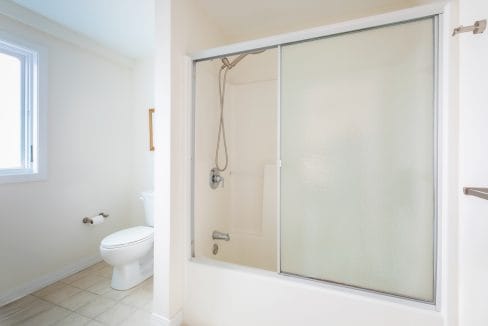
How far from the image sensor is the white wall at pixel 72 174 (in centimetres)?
181

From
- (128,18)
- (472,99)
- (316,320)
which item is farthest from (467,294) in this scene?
(128,18)

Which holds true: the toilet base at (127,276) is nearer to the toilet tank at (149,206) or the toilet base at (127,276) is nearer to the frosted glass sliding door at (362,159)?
the toilet tank at (149,206)

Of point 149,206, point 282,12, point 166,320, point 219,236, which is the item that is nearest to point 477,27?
point 282,12

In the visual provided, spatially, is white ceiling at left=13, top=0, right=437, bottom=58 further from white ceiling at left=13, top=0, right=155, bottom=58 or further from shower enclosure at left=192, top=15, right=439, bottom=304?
shower enclosure at left=192, top=15, right=439, bottom=304

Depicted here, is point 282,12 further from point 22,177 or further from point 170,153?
point 22,177

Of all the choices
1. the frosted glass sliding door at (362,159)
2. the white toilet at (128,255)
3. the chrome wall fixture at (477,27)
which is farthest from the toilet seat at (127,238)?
the chrome wall fixture at (477,27)

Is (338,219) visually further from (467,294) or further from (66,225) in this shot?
(66,225)

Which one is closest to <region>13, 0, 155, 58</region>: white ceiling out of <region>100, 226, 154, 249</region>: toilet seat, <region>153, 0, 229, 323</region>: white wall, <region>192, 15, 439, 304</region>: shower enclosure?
<region>153, 0, 229, 323</region>: white wall

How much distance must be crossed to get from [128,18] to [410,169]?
241cm

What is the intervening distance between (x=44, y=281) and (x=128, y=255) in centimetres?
82

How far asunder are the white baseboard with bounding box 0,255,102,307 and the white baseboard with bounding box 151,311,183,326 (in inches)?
47.6

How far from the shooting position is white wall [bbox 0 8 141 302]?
1.81 meters

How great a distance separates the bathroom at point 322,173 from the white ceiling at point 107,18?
0.52 ft

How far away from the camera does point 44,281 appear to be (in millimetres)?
1960
